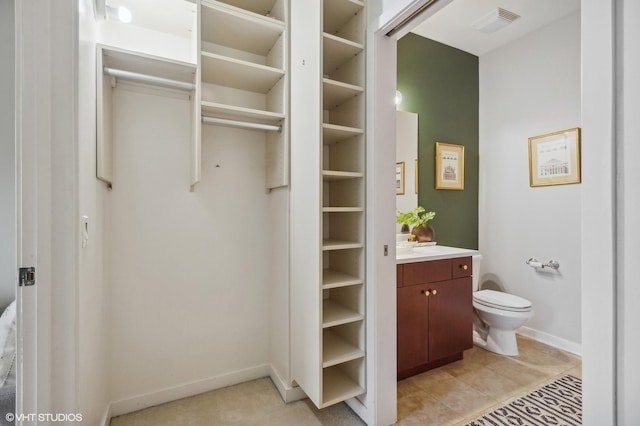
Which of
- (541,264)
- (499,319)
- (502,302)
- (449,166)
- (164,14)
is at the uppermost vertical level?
(164,14)

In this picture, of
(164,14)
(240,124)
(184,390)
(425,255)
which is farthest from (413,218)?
(164,14)

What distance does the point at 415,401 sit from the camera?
176 centimetres

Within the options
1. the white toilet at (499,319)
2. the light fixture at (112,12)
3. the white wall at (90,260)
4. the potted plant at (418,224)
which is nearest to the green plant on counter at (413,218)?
the potted plant at (418,224)

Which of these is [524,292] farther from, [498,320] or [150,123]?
[150,123]

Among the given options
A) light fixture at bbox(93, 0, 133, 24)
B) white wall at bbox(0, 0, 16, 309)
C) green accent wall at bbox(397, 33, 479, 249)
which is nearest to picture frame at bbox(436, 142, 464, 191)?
green accent wall at bbox(397, 33, 479, 249)

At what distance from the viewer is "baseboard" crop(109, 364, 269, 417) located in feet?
5.33

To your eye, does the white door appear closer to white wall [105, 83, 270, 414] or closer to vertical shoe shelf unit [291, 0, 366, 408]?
white wall [105, 83, 270, 414]

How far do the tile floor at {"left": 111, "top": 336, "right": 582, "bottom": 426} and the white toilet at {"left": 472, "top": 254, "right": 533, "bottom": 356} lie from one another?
0.51ft

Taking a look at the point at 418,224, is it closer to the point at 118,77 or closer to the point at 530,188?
the point at 530,188

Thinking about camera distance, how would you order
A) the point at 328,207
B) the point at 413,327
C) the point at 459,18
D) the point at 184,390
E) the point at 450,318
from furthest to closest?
the point at 459,18 → the point at 450,318 → the point at 413,327 → the point at 184,390 → the point at 328,207

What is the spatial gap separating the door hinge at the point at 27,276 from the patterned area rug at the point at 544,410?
2.12 meters

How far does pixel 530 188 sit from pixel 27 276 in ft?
11.5

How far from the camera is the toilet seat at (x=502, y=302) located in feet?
7.34

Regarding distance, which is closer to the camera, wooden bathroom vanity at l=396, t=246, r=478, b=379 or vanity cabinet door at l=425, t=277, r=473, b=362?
wooden bathroom vanity at l=396, t=246, r=478, b=379
